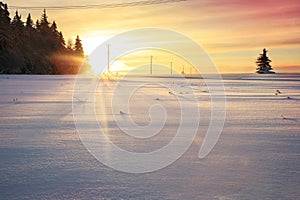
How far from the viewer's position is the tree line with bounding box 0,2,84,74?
1607 inches

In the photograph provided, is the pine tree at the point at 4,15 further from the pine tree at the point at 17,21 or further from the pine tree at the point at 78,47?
the pine tree at the point at 78,47

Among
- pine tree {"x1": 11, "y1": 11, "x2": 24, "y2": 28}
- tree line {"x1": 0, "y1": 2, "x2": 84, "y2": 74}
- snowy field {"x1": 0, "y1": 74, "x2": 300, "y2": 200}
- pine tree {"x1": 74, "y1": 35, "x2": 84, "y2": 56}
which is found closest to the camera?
snowy field {"x1": 0, "y1": 74, "x2": 300, "y2": 200}

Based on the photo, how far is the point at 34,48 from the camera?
49.6m

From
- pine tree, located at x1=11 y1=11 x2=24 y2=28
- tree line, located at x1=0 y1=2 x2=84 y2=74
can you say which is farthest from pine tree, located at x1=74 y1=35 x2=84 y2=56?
pine tree, located at x1=11 y1=11 x2=24 y2=28

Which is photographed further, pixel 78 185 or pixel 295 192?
pixel 78 185

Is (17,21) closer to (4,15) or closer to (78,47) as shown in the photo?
(4,15)

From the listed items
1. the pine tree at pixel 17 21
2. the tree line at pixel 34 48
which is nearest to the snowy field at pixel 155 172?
the tree line at pixel 34 48

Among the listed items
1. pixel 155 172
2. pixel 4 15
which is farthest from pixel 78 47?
pixel 155 172

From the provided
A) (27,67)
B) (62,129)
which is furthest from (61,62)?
(62,129)

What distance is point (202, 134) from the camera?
4.60 metres

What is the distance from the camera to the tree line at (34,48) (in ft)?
134

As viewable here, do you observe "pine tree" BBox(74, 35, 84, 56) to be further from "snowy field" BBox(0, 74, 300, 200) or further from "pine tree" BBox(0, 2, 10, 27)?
"snowy field" BBox(0, 74, 300, 200)

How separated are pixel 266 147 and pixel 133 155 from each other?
1437 millimetres

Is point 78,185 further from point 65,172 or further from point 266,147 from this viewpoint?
point 266,147
